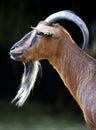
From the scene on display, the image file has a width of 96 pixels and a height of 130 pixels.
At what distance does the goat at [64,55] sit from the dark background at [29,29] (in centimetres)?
667

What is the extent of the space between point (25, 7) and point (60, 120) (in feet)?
9.49

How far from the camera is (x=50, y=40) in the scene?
5961mm

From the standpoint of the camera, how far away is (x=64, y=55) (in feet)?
19.8

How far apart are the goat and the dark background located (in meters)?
6.67

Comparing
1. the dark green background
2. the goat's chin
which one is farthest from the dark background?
the goat's chin

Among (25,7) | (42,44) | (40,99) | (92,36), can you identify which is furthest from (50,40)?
(40,99)

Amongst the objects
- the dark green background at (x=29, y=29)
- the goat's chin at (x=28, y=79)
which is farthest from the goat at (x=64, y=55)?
the dark green background at (x=29, y=29)

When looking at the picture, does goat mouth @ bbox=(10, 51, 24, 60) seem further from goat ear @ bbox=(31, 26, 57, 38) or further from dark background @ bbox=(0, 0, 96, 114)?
dark background @ bbox=(0, 0, 96, 114)

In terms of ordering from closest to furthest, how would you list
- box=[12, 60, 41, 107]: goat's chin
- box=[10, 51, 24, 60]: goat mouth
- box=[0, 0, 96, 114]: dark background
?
box=[10, 51, 24, 60]: goat mouth < box=[12, 60, 41, 107]: goat's chin < box=[0, 0, 96, 114]: dark background

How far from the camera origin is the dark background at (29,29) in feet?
43.2

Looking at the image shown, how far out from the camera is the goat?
19.5 ft

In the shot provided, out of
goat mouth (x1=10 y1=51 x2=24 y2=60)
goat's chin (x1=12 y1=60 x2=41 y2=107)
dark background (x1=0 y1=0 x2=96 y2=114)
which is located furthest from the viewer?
dark background (x1=0 y1=0 x2=96 y2=114)

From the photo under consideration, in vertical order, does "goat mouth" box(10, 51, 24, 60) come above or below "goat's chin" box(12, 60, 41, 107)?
above

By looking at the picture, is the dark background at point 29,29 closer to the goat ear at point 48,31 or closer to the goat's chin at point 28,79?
the goat's chin at point 28,79
